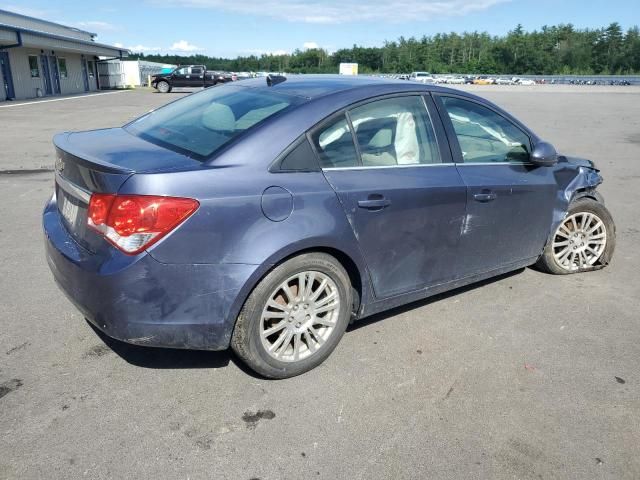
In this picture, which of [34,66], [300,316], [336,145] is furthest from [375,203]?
[34,66]

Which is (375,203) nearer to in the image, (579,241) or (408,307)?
Result: (408,307)

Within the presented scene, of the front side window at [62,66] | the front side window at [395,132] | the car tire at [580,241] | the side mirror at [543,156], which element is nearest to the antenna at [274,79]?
the front side window at [395,132]

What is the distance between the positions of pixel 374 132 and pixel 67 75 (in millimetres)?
39289

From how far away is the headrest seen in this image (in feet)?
10.2

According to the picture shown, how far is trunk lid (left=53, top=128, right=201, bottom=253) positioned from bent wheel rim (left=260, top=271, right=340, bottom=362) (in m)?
0.86

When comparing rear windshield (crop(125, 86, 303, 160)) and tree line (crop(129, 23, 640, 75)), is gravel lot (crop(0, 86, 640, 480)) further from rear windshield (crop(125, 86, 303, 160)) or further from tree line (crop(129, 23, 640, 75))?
tree line (crop(129, 23, 640, 75))

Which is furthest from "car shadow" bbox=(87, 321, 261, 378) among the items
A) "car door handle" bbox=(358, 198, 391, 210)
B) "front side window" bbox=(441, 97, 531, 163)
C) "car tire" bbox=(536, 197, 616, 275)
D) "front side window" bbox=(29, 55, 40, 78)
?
"front side window" bbox=(29, 55, 40, 78)

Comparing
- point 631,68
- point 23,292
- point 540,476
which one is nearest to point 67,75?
point 23,292

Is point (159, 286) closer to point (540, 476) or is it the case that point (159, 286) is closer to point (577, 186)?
point (540, 476)

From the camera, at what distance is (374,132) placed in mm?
3285

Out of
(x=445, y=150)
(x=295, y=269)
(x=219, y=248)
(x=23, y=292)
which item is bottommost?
(x=23, y=292)

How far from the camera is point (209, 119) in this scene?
3.31 m

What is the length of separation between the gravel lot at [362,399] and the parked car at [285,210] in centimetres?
30

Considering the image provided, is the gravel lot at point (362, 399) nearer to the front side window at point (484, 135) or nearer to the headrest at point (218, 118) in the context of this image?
the front side window at point (484, 135)
